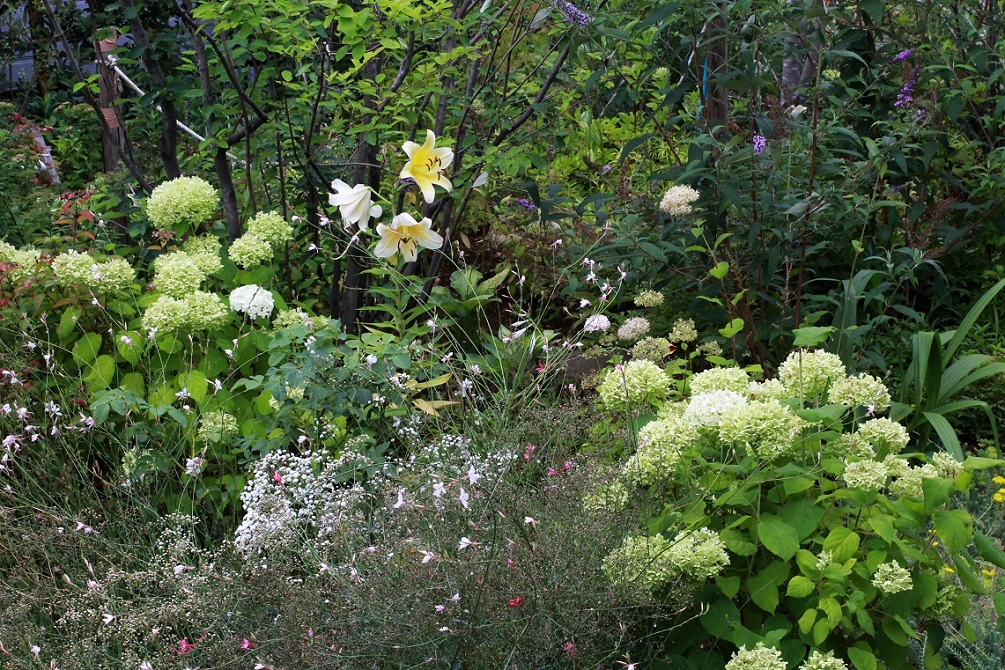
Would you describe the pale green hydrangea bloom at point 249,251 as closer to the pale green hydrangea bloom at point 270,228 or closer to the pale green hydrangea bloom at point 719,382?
the pale green hydrangea bloom at point 270,228

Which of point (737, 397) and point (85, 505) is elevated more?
point (737, 397)

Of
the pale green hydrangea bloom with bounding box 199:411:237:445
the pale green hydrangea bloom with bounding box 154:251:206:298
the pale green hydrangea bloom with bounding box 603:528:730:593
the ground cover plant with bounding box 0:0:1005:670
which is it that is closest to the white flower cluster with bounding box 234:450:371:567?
the ground cover plant with bounding box 0:0:1005:670

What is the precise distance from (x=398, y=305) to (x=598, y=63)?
5.62 ft

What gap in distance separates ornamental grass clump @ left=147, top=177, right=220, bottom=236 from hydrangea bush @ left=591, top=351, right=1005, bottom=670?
2.07 meters

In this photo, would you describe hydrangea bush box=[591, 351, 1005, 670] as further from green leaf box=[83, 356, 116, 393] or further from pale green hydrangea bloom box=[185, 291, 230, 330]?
green leaf box=[83, 356, 116, 393]

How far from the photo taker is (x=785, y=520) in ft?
6.73

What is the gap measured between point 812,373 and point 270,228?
7.06ft

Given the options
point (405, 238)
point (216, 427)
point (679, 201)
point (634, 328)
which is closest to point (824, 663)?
point (634, 328)

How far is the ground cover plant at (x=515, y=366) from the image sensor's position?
1.98 meters

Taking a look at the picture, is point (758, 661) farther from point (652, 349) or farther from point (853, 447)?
point (652, 349)

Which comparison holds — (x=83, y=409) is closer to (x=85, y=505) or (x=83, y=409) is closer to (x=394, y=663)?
(x=85, y=505)

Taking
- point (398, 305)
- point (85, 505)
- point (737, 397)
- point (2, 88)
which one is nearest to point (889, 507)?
point (737, 397)

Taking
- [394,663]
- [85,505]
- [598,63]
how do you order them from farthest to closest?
[598,63]
[85,505]
[394,663]

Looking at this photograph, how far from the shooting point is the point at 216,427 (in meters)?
3.03
